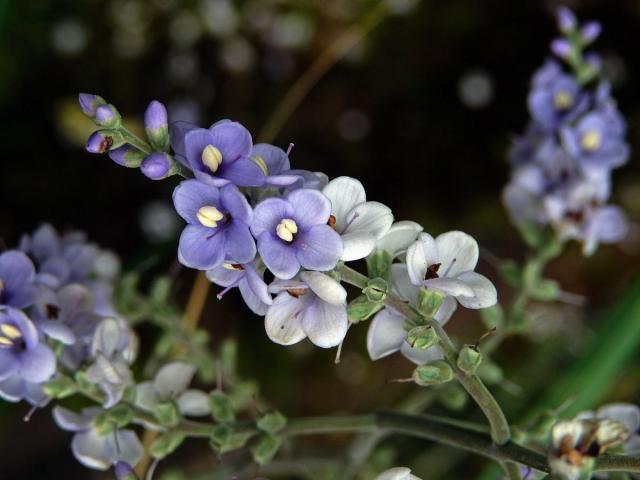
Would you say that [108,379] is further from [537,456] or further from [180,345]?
[537,456]

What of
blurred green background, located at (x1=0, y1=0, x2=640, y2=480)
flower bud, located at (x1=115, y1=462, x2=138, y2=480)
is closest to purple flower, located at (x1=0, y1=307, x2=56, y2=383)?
flower bud, located at (x1=115, y1=462, x2=138, y2=480)

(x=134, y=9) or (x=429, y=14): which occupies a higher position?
(x=429, y=14)

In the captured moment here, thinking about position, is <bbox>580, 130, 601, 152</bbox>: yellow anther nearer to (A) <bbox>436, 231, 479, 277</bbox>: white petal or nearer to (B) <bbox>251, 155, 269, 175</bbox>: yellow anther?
(A) <bbox>436, 231, 479, 277</bbox>: white petal

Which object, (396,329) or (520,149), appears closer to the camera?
(396,329)

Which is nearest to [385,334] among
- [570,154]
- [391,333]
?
[391,333]

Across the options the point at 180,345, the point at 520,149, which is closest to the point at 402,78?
the point at 520,149
